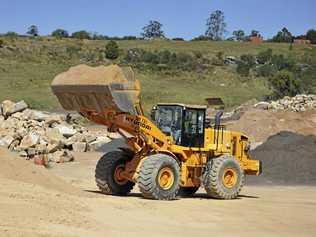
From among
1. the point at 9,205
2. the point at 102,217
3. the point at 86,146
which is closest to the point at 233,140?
the point at 102,217

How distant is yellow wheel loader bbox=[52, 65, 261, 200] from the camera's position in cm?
1697

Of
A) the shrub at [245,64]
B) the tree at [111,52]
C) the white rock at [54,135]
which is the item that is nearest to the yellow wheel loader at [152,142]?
the white rock at [54,135]

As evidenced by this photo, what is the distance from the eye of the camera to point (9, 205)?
1188cm

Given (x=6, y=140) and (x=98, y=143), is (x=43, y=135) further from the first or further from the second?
(x=98, y=143)

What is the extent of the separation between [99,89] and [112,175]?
2.67 m

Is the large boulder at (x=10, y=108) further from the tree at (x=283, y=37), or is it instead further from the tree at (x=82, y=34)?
the tree at (x=283, y=37)

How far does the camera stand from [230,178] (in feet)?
61.9

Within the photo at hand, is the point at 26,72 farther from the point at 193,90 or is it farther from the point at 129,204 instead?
the point at 129,204

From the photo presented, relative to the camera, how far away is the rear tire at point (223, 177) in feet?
60.2

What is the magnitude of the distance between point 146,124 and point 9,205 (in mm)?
6163

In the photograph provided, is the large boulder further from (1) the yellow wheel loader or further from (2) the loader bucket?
(2) the loader bucket

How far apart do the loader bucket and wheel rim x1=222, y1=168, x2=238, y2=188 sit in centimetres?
316

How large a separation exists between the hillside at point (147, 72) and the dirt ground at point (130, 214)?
39.1m

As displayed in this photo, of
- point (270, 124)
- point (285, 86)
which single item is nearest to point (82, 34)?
point (285, 86)
